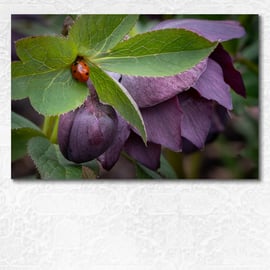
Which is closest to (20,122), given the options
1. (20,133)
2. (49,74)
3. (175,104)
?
(20,133)

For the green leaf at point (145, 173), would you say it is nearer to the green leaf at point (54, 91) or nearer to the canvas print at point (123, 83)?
the canvas print at point (123, 83)

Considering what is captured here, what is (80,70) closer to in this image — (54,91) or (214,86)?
(54,91)

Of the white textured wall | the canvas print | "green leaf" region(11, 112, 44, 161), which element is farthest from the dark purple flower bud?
the white textured wall

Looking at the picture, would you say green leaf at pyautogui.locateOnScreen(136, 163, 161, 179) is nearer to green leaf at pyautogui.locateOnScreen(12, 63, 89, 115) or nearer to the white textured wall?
the white textured wall
